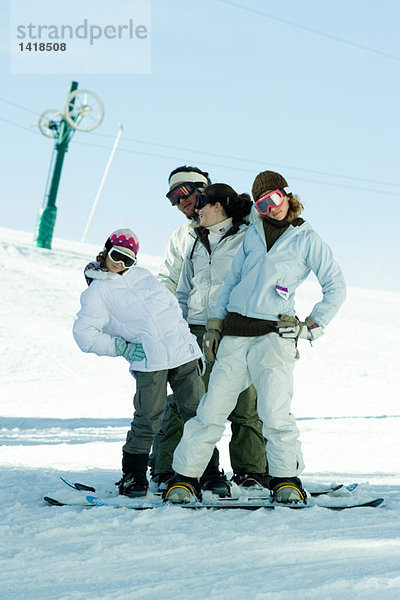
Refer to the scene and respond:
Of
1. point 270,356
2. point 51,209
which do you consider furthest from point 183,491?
point 51,209

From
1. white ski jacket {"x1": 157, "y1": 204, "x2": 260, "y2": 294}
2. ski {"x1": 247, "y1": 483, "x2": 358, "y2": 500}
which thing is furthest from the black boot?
white ski jacket {"x1": 157, "y1": 204, "x2": 260, "y2": 294}

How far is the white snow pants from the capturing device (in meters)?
3.57

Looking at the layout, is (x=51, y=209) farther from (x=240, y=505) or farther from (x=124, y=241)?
(x=240, y=505)

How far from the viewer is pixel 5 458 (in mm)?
6039

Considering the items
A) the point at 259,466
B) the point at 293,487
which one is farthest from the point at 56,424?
the point at 293,487

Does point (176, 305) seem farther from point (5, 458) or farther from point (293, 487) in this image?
point (5, 458)

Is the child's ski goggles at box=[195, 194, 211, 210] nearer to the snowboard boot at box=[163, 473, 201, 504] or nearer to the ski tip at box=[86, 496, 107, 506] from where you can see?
the snowboard boot at box=[163, 473, 201, 504]

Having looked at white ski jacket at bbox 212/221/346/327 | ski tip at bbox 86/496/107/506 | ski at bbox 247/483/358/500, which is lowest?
ski at bbox 247/483/358/500

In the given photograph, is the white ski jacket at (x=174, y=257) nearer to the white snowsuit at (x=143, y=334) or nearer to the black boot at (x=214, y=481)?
the white snowsuit at (x=143, y=334)

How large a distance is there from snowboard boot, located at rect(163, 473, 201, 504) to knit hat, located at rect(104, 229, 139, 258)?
3.96ft

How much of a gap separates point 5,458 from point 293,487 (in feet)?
10.6

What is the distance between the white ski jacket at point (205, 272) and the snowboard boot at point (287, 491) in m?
1.13

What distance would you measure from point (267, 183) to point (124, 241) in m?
0.82

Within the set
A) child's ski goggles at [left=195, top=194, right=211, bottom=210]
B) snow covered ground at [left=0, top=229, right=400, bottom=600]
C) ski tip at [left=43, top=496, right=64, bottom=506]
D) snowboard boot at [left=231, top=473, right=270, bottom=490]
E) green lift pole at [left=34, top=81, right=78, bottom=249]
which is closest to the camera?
snow covered ground at [left=0, top=229, right=400, bottom=600]
